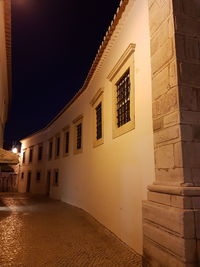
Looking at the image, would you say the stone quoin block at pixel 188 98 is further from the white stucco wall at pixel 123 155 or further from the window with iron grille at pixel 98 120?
the window with iron grille at pixel 98 120

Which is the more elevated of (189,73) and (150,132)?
(189,73)

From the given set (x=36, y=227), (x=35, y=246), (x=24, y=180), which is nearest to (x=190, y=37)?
(x=35, y=246)

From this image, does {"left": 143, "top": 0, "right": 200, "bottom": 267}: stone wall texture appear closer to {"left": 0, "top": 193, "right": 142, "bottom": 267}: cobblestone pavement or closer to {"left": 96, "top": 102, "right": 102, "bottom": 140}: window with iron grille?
{"left": 0, "top": 193, "right": 142, "bottom": 267}: cobblestone pavement

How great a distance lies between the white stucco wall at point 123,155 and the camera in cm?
467

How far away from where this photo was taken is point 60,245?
5152mm

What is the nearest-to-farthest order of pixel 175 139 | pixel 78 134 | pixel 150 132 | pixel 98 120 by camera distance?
pixel 175 139, pixel 150 132, pixel 98 120, pixel 78 134

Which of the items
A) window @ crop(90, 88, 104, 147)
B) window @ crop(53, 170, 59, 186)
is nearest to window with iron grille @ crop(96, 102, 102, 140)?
window @ crop(90, 88, 104, 147)

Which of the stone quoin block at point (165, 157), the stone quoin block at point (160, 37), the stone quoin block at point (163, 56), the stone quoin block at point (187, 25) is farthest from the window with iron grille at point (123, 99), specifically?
the stone quoin block at point (187, 25)

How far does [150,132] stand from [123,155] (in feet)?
5.04

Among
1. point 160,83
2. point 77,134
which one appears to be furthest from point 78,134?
point 160,83

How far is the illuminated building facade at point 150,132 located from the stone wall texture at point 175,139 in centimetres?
1

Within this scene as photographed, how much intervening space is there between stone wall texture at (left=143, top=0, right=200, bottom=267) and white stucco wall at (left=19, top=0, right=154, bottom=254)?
19.9 inches

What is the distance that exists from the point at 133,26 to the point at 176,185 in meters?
4.06

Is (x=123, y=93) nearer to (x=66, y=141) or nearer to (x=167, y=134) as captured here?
(x=167, y=134)
